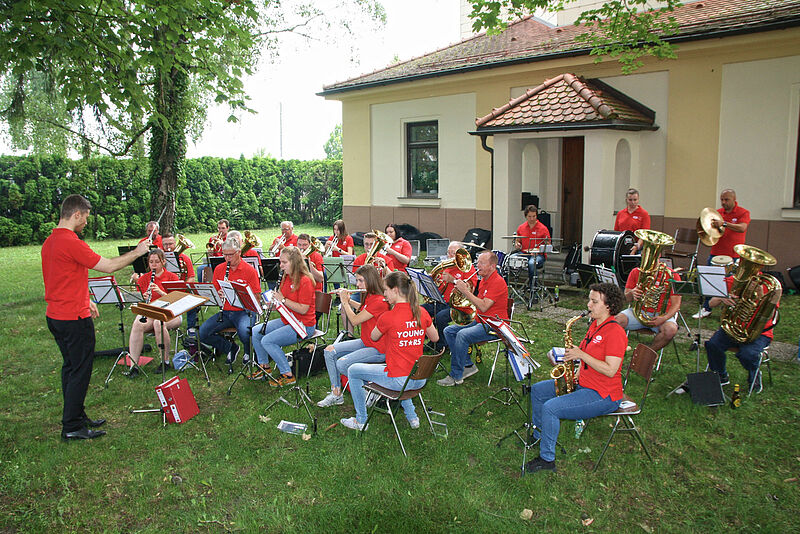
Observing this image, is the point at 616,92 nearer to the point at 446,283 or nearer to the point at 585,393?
the point at 446,283

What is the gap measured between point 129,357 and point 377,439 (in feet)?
11.8

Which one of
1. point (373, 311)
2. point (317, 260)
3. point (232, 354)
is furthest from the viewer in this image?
point (317, 260)

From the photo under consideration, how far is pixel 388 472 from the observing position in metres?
4.89

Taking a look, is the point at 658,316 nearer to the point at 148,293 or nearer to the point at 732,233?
the point at 732,233

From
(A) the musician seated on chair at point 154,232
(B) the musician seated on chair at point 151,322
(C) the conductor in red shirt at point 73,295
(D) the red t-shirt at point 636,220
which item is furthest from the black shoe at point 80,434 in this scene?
(D) the red t-shirt at point 636,220

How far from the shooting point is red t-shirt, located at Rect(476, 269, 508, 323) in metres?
6.64

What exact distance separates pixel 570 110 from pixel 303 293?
24.6 feet

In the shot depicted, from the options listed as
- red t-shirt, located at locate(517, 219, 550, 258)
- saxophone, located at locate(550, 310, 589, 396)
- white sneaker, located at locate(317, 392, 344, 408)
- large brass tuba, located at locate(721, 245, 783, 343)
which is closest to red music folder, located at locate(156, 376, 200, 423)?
white sneaker, located at locate(317, 392, 344, 408)

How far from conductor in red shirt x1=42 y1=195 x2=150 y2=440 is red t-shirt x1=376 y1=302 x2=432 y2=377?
7.45 ft

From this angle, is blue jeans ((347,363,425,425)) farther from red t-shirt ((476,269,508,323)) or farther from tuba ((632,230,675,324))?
tuba ((632,230,675,324))

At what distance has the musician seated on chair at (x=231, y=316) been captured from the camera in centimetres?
732

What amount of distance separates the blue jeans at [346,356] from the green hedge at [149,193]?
12.3 metres

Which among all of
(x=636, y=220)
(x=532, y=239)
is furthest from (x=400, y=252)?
(x=636, y=220)

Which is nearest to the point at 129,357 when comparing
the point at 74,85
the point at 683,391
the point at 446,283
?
the point at 74,85
